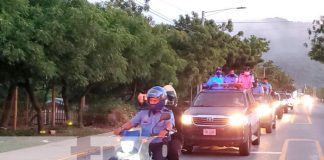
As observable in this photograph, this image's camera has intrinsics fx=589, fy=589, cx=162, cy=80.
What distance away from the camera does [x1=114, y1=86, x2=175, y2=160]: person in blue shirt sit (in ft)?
27.7

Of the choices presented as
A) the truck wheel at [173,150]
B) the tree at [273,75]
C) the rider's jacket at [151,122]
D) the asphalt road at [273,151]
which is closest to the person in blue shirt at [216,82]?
the asphalt road at [273,151]

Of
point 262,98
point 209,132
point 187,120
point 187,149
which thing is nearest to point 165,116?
point 209,132

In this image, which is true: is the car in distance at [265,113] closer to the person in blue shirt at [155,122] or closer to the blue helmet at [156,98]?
the person in blue shirt at [155,122]

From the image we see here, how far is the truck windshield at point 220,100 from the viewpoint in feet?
53.6

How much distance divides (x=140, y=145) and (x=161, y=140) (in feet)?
2.34

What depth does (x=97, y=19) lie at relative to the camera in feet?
58.4

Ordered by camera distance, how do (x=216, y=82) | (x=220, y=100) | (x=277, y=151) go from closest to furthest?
(x=220, y=100)
(x=277, y=151)
(x=216, y=82)

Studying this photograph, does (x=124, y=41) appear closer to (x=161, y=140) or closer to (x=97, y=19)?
(x=97, y=19)

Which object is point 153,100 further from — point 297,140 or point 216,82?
point 297,140

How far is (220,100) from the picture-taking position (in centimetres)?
1648

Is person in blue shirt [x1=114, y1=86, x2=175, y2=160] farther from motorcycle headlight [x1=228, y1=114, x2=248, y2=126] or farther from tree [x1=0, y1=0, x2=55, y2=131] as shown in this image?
tree [x1=0, y1=0, x2=55, y2=131]

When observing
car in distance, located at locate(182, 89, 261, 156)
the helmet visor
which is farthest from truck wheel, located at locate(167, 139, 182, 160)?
car in distance, located at locate(182, 89, 261, 156)

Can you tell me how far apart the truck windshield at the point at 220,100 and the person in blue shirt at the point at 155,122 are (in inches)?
306

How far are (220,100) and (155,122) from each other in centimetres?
803
